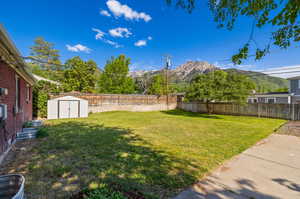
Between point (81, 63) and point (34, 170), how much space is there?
767 inches

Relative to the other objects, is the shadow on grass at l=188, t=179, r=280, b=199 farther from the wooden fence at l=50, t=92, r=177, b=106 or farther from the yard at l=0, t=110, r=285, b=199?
the wooden fence at l=50, t=92, r=177, b=106

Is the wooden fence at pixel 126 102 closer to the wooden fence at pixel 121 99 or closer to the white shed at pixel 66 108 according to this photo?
the wooden fence at pixel 121 99

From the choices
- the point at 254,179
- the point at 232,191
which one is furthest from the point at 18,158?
the point at 254,179

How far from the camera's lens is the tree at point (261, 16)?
1633mm

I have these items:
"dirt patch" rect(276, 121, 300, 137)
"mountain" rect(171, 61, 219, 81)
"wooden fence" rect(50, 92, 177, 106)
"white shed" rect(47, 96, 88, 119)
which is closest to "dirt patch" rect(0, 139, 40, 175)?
"white shed" rect(47, 96, 88, 119)

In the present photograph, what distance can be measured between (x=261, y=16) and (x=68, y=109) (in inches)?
488

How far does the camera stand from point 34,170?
8.76 feet

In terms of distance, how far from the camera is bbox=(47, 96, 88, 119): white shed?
10.5 meters

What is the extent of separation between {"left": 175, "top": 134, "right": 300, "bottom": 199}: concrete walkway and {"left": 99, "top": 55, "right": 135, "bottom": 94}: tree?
20.1m

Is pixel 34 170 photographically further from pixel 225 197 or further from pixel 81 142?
pixel 225 197

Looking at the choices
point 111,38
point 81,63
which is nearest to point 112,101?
point 111,38

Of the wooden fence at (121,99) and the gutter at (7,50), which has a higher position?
the gutter at (7,50)

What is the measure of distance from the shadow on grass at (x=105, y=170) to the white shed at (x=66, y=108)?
7665 millimetres

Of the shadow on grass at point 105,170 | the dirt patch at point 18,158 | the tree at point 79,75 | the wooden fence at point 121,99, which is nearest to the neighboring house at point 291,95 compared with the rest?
the wooden fence at point 121,99
